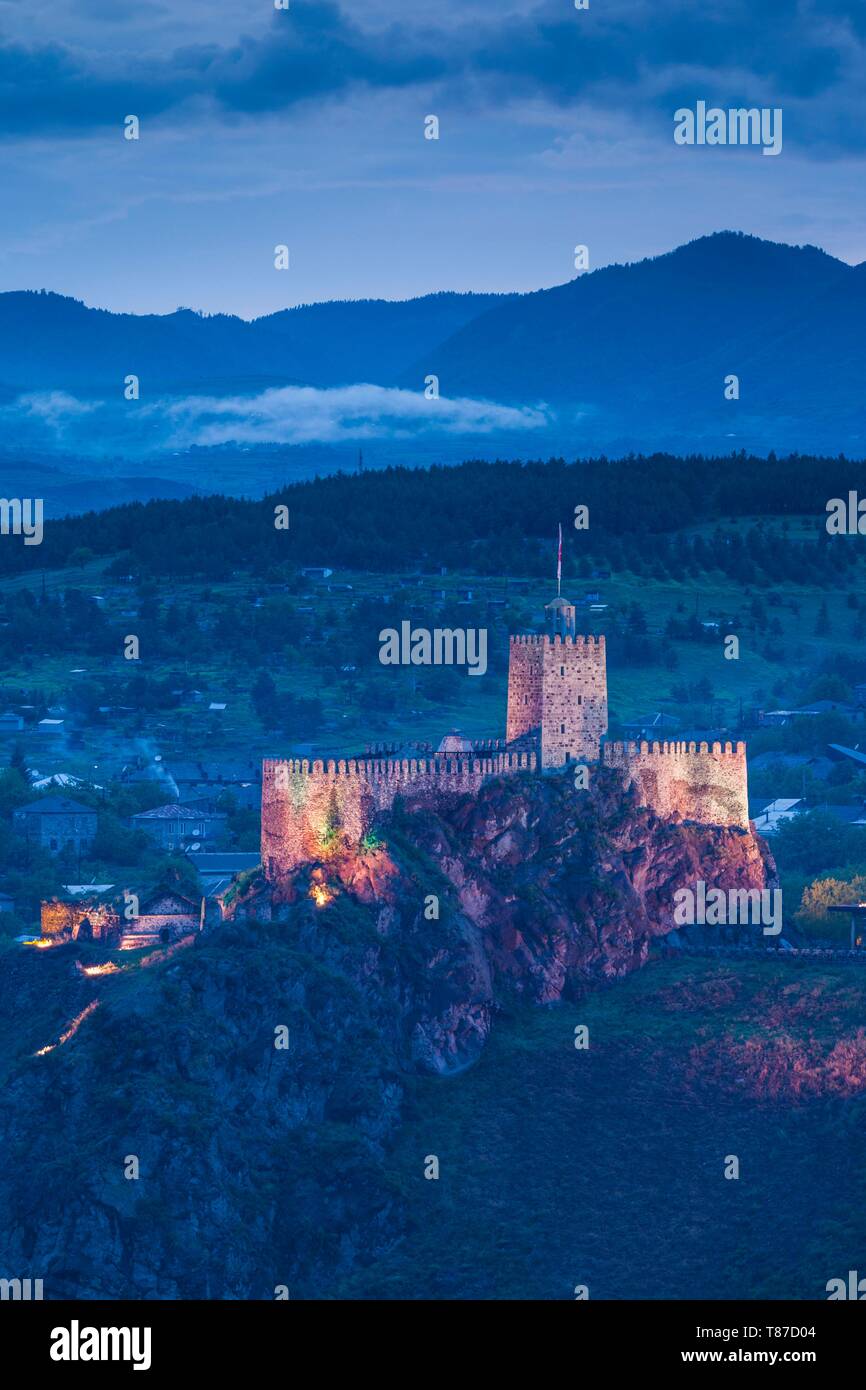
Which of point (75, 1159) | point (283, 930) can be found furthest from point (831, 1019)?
point (75, 1159)

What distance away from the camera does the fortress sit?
447 ft

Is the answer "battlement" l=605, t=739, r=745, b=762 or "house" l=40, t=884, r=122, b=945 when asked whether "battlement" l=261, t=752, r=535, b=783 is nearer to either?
"battlement" l=605, t=739, r=745, b=762

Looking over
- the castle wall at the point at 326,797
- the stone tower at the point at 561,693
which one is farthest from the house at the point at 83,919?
the stone tower at the point at 561,693

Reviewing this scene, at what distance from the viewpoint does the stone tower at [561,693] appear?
14000 cm

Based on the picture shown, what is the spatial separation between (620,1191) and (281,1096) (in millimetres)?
12979

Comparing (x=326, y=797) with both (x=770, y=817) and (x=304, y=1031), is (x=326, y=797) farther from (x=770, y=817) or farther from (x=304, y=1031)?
(x=770, y=817)

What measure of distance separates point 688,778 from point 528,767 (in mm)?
6982

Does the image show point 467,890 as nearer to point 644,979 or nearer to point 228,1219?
point 644,979

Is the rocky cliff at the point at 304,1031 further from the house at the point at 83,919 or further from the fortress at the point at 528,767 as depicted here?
the house at the point at 83,919

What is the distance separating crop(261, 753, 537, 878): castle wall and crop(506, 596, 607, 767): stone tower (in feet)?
17.0

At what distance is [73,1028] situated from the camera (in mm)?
130500

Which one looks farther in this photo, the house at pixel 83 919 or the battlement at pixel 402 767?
the house at pixel 83 919

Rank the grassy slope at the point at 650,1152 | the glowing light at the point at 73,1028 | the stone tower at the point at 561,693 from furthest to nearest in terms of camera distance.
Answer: the stone tower at the point at 561,693 < the glowing light at the point at 73,1028 < the grassy slope at the point at 650,1152

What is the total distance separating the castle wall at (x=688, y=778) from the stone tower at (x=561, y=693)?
1407mm
